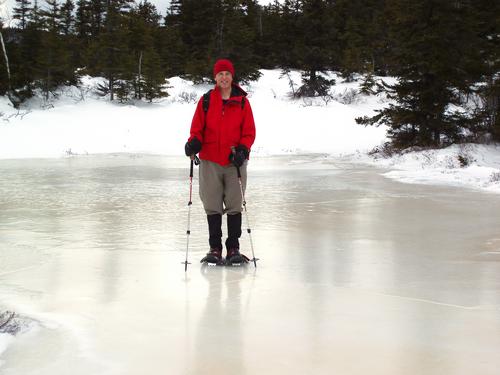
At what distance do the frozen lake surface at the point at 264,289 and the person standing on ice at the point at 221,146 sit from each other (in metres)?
0.41

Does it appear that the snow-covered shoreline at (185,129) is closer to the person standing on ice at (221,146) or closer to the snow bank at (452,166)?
the snow bank at (452,166)

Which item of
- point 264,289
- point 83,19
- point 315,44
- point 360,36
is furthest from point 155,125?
point 264,289

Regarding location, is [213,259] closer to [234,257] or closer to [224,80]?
[234,257]

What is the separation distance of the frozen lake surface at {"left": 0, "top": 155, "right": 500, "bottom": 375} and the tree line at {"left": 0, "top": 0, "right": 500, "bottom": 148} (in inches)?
381

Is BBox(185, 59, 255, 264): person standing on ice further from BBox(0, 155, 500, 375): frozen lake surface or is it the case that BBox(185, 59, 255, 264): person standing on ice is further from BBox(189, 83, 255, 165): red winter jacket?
BBox(0, 155, 500, 375): frozen lake surface

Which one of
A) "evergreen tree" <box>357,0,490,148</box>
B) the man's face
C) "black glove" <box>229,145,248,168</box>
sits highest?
"evergreen tree" <box>357,0,490,148</box>

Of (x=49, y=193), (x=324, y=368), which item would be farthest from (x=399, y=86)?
(x=324, y=368)

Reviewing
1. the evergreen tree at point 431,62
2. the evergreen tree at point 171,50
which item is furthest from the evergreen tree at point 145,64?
the evergreen tree at point 431,62

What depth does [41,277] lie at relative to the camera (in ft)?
16.6

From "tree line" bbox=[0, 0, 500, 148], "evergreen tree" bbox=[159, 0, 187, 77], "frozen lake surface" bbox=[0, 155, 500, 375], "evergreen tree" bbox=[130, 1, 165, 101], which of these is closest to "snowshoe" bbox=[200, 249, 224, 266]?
"frozen lake surface" bbox=[0, 155, 500, 375]

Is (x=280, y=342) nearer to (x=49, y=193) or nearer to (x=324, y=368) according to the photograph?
(x=324, y=368)

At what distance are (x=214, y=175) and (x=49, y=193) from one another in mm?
5819

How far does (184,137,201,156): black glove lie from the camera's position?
5520mm

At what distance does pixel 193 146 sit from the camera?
5.54m
